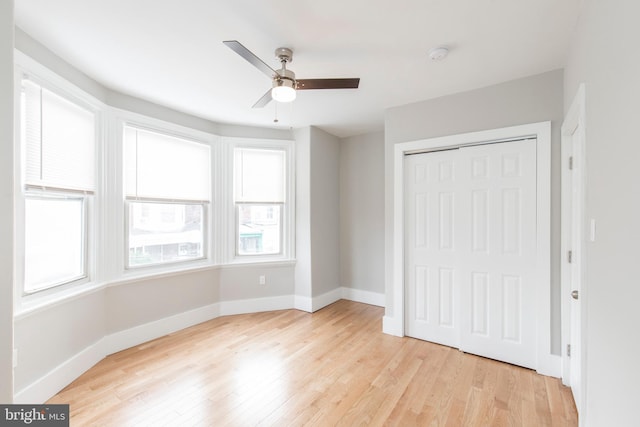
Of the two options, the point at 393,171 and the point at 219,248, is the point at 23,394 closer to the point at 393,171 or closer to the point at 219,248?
the point at 219,248

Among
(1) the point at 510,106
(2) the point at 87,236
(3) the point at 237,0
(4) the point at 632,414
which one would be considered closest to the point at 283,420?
(4) the point at 632,414

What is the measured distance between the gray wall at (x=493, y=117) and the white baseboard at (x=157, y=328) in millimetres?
2359

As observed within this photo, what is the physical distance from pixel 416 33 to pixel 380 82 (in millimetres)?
730

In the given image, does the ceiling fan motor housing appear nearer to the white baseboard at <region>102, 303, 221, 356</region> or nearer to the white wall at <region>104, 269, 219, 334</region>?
the white wall at <region>104, 269, 219, 334</region>

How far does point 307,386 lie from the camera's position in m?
2.26

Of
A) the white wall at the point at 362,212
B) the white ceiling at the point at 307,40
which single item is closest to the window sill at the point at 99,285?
the white wall at the point at 362,212

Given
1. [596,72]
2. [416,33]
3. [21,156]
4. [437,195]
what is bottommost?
[437,195]

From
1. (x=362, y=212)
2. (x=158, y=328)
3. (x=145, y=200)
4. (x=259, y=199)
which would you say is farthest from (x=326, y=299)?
(x=145, y=200)

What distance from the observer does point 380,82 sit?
2635 millimetres

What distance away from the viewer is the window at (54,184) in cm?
203

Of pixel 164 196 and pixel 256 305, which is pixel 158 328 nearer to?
pixel 256 305

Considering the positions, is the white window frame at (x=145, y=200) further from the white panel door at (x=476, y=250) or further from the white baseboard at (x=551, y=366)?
the white baseboard at (x=551, y=366)

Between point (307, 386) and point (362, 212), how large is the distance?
2.74 m

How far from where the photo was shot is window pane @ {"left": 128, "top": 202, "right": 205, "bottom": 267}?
3.08 metres
